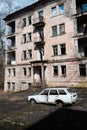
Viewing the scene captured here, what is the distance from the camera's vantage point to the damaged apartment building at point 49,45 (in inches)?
1442

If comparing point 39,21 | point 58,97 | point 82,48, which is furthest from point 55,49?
point 58,97

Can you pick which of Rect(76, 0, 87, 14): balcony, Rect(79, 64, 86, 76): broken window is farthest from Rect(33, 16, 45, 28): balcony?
Rect(79, 64, 86, 76): broken window

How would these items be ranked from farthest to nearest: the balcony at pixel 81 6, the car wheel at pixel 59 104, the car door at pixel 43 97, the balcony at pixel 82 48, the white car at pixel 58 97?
the balcony at pixel 81 6 → the balcony at pixel 82 48 → the car door at pixel 43 97 → the car wheel at pixel 59 104 → the white car at pixel 58 97

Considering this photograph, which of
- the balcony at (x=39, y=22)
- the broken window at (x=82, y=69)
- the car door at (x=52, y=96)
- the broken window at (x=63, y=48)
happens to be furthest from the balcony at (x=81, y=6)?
the car door at (x=52, y=96)

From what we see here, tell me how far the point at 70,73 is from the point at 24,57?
13391 mm

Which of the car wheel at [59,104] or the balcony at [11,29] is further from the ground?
the balcony at [11,29]

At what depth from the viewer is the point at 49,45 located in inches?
1613

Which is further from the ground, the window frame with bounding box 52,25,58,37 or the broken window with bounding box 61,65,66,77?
the window frame with bounding box 52,25,58,37

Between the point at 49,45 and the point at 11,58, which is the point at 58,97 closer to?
the point at 49,45

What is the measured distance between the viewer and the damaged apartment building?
36.6m

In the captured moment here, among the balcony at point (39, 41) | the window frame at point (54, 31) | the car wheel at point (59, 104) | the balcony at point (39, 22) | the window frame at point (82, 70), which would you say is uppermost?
the balcony at point (39, 22)

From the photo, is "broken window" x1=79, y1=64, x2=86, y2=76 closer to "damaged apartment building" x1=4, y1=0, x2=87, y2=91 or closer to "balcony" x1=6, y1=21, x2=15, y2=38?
"damaged apartment building" x1=4, y1=0, x2=87, y2=91

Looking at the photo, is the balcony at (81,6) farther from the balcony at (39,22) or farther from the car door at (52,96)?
the car door at (52,96)

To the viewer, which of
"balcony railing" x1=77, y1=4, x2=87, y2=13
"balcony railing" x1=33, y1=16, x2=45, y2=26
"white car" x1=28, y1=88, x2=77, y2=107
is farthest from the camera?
"balcony railing" x1=33, y1=16, x2=45, y2=26
